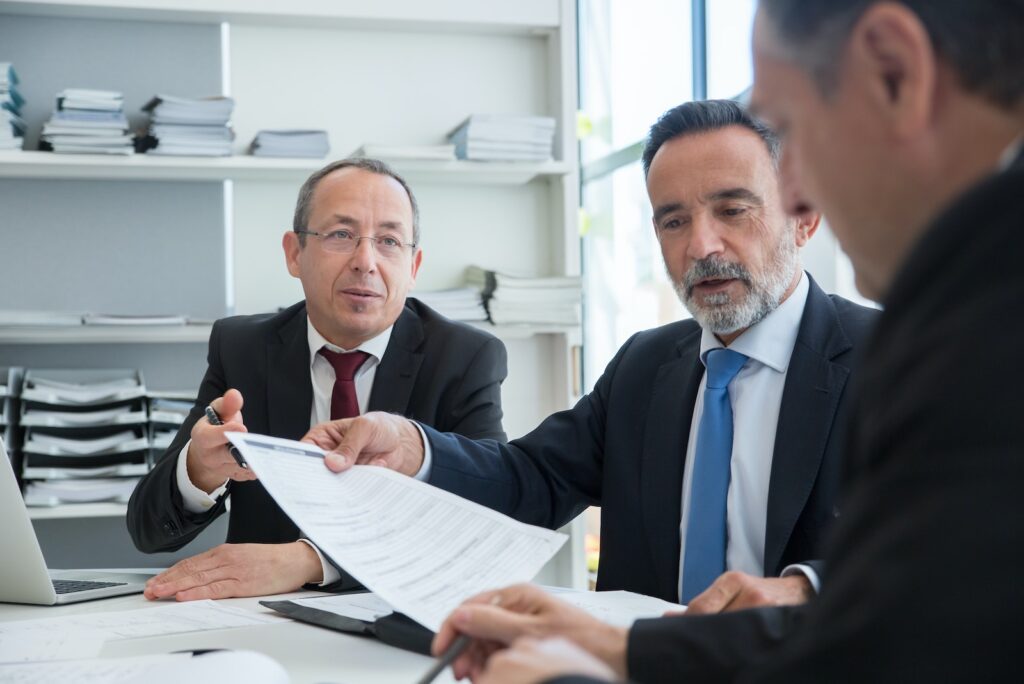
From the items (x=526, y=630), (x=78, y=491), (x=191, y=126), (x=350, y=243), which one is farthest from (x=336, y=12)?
(x=526, y=630)

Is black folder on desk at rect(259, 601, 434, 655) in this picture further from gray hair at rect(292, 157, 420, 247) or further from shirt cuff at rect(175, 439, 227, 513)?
gray hair at rect(292, 157, 420, 247)

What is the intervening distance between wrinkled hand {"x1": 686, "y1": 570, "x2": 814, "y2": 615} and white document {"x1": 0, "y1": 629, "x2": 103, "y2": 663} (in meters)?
0.71

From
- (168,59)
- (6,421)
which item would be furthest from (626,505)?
(168,59)

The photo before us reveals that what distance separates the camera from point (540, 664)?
0.65 m

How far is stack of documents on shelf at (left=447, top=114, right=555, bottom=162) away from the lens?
306 centimetres

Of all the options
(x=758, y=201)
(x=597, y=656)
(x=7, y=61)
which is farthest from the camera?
(x=7, y=61)

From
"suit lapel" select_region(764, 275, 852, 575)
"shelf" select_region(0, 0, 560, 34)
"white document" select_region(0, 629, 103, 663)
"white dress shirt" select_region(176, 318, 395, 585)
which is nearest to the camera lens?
"white document" select_region(0, 629, 103, 663)

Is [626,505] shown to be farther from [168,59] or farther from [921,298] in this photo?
[168,59]

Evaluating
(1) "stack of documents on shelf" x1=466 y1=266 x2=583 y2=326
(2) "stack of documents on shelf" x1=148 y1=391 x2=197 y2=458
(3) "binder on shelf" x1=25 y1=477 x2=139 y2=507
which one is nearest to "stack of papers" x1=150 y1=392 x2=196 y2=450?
(2) "stack of documents on shelf" x1=148 y1=391 x2=197 y2=458

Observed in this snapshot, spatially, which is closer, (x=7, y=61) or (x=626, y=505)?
(x=626, y=505)

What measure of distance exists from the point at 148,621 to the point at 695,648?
84cm

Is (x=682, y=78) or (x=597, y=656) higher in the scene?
(x=682, y=78)

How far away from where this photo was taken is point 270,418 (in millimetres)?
2143

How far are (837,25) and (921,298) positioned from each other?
0.19 m
